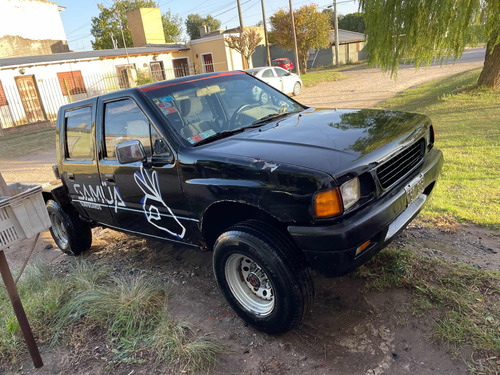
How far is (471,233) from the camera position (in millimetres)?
3875

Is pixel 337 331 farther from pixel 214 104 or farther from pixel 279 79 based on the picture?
pixel 279 79

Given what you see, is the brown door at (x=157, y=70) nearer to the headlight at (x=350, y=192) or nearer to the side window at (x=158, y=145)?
the side window at (x=158, y=145)

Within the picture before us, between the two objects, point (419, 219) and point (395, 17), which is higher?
point (395, 17)

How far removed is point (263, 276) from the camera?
2.88 metres

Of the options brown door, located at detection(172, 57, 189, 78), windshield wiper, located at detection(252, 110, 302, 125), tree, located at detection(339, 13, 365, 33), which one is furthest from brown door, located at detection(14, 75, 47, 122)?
tree, located at detection(339, 13, 365, 33)

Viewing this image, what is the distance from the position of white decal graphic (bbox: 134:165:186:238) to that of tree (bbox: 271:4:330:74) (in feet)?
A: 118

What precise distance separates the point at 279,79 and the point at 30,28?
24.3 meters

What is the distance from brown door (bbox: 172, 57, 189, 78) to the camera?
28.3 metres

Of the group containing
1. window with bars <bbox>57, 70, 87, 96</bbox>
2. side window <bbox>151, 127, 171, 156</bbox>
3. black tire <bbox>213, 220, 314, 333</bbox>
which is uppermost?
window with bars <bbox>57, 70, 87, 96</bbox>

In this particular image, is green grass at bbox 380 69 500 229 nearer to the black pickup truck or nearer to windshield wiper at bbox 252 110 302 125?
the black pickup truck

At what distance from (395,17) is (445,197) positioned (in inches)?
215

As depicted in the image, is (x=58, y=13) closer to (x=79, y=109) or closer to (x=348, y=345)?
(x=79, y=109)

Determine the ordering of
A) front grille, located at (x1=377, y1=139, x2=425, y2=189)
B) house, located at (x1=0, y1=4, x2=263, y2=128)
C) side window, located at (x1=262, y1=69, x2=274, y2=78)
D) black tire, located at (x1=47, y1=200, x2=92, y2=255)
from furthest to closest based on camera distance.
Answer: house, located at (x1=0, y1=4, x2=263, y2=128)
side window, located at (x1=262, y1=69, x2=274, y2=78)
black tire, located at (x1=47, y1=200, x2=92, y2=255)
front grille, located at (x1=377, y1=139, x2=425, y2=189)

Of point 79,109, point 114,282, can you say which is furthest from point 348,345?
point 79,109
